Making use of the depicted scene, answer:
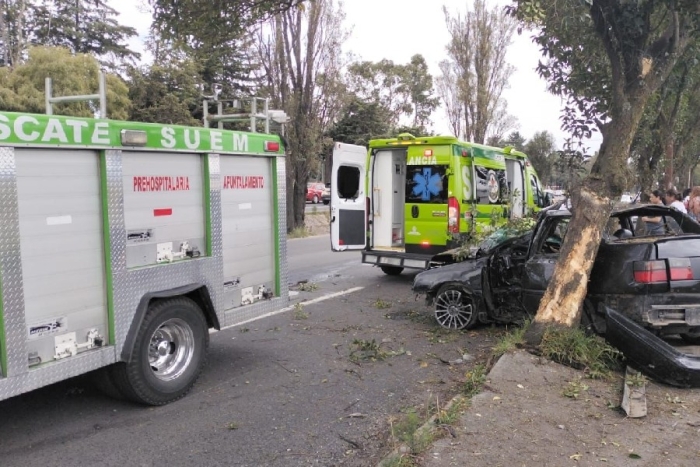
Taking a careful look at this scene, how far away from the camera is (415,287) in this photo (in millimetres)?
7555

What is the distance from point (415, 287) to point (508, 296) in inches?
46.4

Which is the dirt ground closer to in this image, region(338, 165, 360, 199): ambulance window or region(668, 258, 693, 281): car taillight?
region(668, 258, 693, 281): car taillight

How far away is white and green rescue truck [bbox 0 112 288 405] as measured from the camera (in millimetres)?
3779

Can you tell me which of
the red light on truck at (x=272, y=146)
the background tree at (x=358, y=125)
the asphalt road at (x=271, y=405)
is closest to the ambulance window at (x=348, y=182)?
the asphalt road at (x=271, y=405)

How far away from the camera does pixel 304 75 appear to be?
748 inches

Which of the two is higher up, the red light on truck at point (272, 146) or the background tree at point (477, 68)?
the background tree at point (477, 68)

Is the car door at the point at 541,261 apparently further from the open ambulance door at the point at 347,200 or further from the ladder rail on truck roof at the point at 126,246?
the open ambulance door at the point at 347,200

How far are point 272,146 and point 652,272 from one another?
3.84 meters

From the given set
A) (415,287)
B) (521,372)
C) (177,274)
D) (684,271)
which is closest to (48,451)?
(177,274)

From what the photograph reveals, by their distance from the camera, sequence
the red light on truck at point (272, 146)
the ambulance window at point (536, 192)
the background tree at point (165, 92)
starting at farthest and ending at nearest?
the background tree at point (165, 92) < the ambulance window at point (536, 192) < the red light on truck at point (272, 146)

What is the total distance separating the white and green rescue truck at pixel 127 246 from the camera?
12.4ft

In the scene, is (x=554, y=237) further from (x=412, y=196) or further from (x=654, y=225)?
(x=412, y=196)

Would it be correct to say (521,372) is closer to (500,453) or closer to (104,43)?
(500,453)

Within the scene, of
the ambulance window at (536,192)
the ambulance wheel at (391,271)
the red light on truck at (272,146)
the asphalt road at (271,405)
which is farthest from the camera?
the ambulance window at (536,192)
